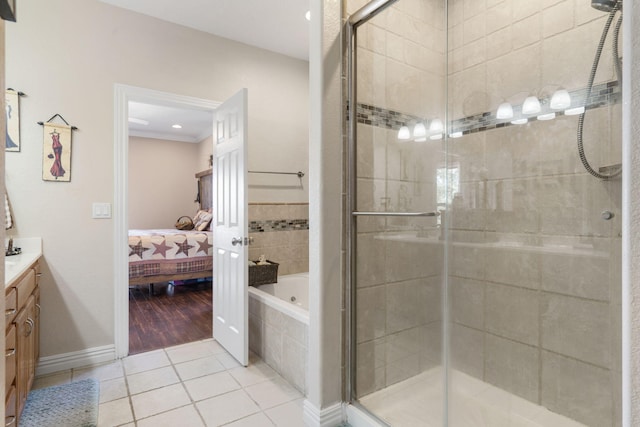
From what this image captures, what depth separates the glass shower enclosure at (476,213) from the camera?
169cm

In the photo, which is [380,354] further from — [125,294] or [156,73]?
[156,73]

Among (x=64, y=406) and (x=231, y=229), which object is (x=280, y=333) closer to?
(x=231, y=229)

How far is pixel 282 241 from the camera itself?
3.35 meters

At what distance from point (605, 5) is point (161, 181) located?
7365mm

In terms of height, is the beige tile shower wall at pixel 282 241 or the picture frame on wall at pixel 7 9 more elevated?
the picture frame on wall at pixel 7 9

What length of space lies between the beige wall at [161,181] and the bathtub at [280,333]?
5.11 metres

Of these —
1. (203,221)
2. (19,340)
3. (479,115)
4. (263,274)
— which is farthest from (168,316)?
(479,115)

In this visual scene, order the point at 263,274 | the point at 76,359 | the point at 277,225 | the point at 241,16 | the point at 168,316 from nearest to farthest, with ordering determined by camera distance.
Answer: the point at 76,359 → the point at 241,16 → the point at 263,274 → the point at 277,225 → the point at 168,316

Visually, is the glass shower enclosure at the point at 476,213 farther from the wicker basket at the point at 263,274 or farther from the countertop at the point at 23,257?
the countertop at the point at 23,257

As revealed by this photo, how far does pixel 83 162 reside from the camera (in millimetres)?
2541

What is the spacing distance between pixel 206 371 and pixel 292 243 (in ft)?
4.51

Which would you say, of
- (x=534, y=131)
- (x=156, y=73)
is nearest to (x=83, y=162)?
(x=156, y=73)

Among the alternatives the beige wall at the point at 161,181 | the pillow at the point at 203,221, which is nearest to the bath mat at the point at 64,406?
the pillow at the point at 203,221

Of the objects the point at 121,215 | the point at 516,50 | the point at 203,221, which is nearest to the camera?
the point at 516,50
